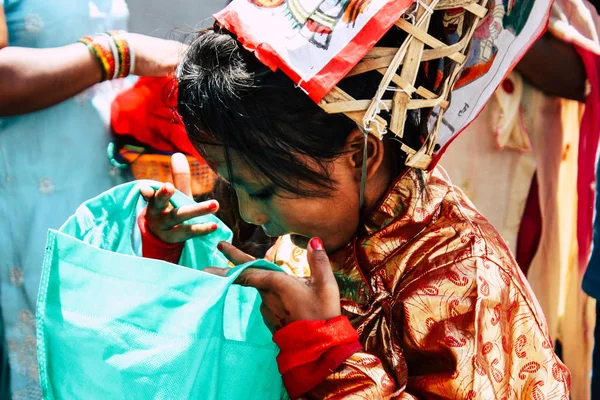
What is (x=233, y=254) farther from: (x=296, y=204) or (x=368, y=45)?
(x=368, y=45)

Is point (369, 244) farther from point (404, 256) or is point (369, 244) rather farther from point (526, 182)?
point (526, 182)

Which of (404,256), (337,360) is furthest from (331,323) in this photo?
(404,256)

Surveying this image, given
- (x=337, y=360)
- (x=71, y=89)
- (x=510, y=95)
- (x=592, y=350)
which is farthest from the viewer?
(x=592, y=350)

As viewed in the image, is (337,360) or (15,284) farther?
(15,284)

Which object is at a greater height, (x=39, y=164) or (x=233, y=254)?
(x=233, y=254)

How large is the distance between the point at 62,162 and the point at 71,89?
19cm

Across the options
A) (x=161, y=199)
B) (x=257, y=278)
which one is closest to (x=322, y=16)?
(x=257, y=278)

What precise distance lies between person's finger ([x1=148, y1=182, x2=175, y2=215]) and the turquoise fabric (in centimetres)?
41

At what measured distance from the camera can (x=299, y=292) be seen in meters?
1.08

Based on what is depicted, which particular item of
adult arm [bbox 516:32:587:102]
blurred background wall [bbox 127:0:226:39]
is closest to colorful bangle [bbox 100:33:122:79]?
blurred background wall [bbox 127:0:226:39]

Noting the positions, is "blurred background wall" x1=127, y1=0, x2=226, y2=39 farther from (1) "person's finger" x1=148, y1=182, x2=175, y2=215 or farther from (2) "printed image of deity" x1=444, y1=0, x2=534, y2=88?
(2) "printed image of deity" x1=444, y1=0, x2=534, y2=88

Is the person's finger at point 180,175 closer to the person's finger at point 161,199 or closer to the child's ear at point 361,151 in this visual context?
the person's finger at point 161,199

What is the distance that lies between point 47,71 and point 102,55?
0.14m

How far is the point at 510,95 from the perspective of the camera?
2104mm
